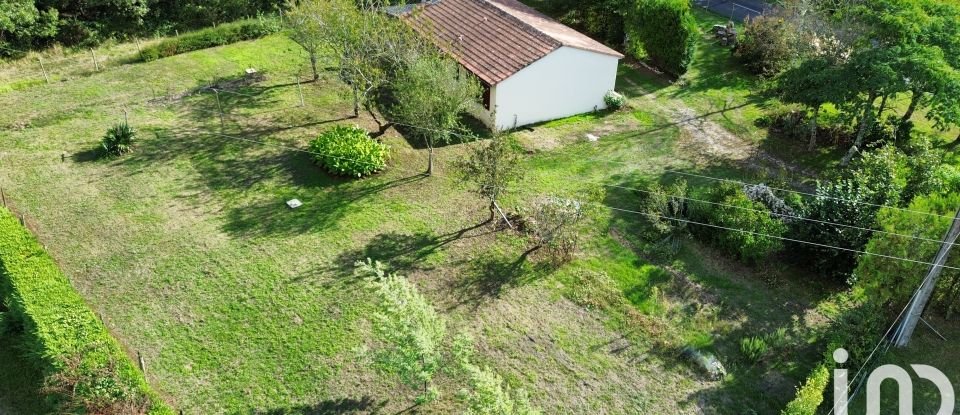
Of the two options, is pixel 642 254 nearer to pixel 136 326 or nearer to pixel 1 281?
pixel 136 326

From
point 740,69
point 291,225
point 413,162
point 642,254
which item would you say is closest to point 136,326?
point 291,225

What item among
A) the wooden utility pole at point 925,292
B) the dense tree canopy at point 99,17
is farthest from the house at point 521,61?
the wooden utility pole at point 925,292

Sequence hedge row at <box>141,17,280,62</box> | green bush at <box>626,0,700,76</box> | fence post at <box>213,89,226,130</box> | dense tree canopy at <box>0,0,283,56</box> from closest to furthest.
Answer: fence post at <box>213,89,226,130</box> < dense tree canopy at <box>0,0,283,56</box> < green bush at <box>626,0,700,76</box> < hedge row at <box>141,17,280,62</box>

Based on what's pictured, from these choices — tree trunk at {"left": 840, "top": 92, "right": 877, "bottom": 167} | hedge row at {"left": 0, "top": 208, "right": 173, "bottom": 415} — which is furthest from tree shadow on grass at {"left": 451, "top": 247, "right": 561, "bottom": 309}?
tree trunk at {"left": 840, "top": 92, "right": 877, "bottom": 167}

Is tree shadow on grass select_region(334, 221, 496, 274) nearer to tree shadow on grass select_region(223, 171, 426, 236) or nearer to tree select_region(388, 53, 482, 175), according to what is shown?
tree shadow on grass select_region(223, 171, 426, 236)

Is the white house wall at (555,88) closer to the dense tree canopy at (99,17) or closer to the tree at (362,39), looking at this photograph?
the tree at (362,39)

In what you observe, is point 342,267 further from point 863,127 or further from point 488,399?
point 863,127

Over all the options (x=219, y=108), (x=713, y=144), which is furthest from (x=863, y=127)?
(x=219, y=108)
